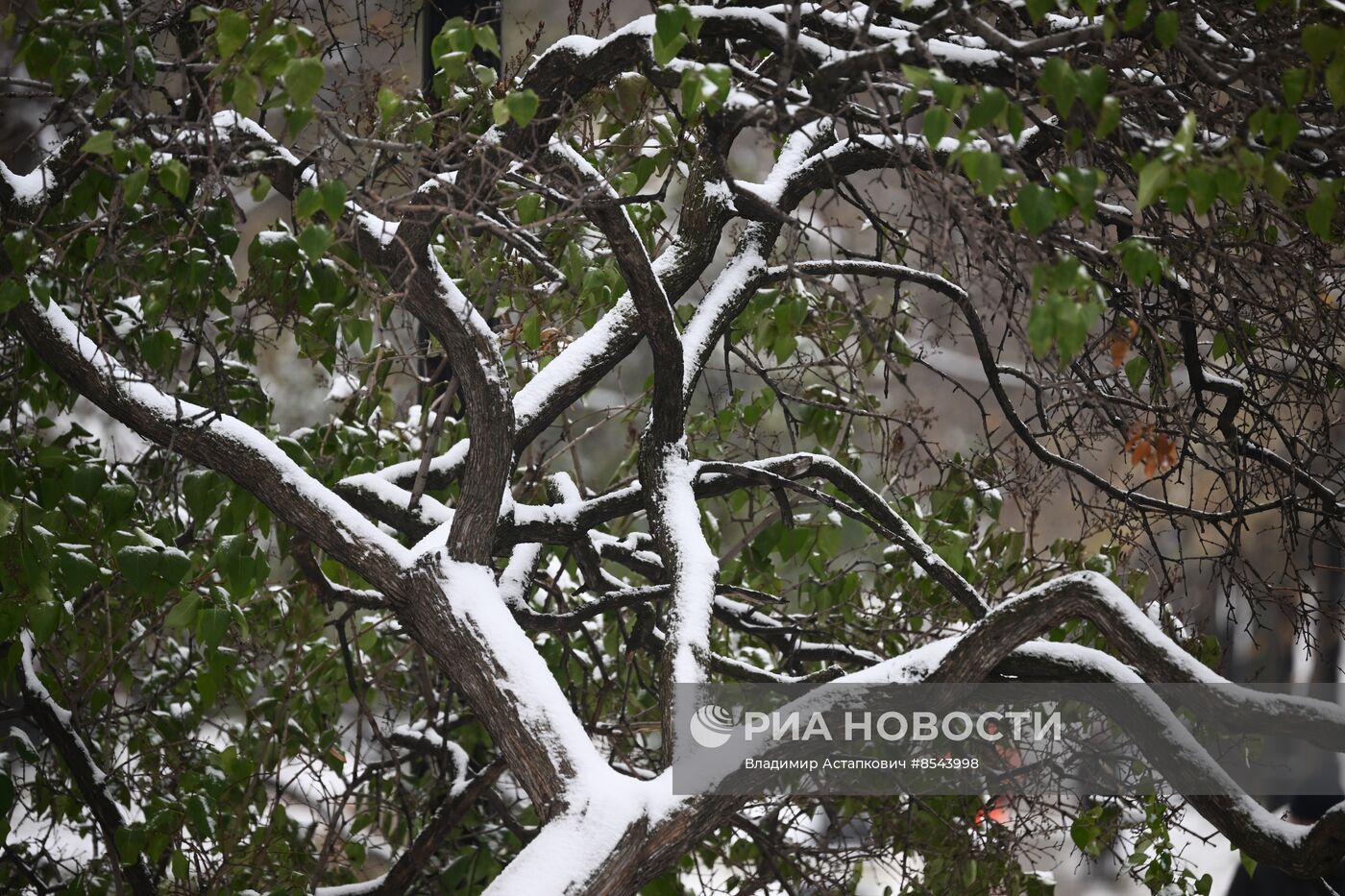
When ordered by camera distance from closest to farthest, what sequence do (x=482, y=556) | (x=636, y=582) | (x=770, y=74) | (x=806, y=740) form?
(x=806, y=740) < (x=482, y=556) < (x=770, y=74) < (x=636, y=582)

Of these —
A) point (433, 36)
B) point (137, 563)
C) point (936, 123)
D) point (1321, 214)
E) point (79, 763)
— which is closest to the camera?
point (936, 123)

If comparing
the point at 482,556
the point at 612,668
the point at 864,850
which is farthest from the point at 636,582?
the point at 482,556

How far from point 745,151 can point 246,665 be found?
787 centimetres

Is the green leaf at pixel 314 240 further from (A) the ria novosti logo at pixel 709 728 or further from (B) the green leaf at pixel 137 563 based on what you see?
(A) the ria novosti logo at pixel 709 728

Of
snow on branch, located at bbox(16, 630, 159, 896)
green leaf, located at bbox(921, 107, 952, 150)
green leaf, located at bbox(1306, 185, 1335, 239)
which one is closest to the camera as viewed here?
green leaf, located at bbox(921, 107, 952, 150)

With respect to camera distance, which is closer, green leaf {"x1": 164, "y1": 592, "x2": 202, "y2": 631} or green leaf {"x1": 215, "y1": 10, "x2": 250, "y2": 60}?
green leaf {"x1": 215, "y1": 10, "x2": 250, "y2": 60}

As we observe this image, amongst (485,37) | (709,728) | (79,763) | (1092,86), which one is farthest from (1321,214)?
(79,763)

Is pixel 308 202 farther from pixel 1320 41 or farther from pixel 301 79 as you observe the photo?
pixel 1320 41

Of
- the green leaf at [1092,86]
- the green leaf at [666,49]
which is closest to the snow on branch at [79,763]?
the green leaf at [666,49]

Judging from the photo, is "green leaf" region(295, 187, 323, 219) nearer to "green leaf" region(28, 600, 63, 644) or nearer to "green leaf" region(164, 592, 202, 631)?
"green leaf" region(164, 592, 202, 631)

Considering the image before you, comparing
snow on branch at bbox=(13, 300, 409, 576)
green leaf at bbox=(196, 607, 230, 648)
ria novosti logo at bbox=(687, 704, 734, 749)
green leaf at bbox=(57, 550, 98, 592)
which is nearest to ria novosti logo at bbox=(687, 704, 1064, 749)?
ria novosti logo at bbox=(687, 704, 734, 749)

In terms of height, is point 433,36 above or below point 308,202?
above

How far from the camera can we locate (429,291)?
259 centimetres

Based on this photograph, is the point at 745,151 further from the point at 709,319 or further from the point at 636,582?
the point at 709,319
